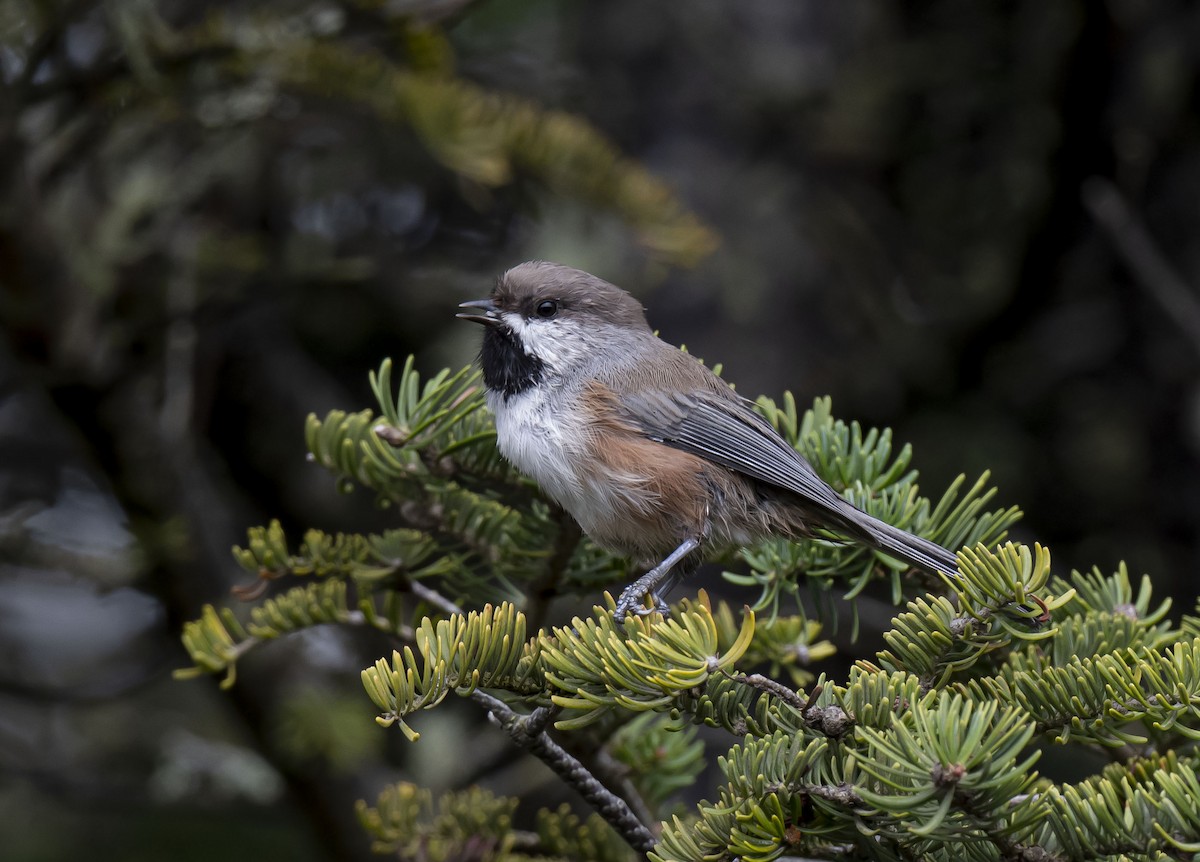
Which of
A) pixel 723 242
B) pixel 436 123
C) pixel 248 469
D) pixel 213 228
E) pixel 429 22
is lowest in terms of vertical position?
pixel 248 469

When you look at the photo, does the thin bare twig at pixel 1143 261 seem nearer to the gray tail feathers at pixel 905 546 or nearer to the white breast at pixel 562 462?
the gray tail feathers at pixel 905 546

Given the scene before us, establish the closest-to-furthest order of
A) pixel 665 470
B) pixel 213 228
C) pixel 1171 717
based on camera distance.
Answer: pixel 1171 717 < pixel 665 470 < pixel 213 228

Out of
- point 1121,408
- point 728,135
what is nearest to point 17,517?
point 728,135

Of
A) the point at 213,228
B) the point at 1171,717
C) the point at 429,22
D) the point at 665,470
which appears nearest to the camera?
the point at 1171,717

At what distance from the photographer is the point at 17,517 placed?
9.34ft

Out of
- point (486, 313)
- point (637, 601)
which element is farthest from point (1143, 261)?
point (637, 601)

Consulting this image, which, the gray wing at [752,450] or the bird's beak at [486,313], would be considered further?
the bird's beak at [486,313]

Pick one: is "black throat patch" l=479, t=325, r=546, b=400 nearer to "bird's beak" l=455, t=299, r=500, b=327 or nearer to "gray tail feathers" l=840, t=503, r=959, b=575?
"bird's beak" l=455, t=299, r=500, b=327

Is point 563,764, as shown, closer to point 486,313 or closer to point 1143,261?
point 486,313

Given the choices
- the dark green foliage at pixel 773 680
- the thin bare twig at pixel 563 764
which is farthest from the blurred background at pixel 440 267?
the thin bare twig at pixel 563 764

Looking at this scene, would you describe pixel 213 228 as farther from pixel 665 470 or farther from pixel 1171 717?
pixel 1171 717

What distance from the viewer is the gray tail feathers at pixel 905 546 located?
1896mm

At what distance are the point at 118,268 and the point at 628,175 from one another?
138 centimetres

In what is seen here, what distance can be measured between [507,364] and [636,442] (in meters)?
0.37
